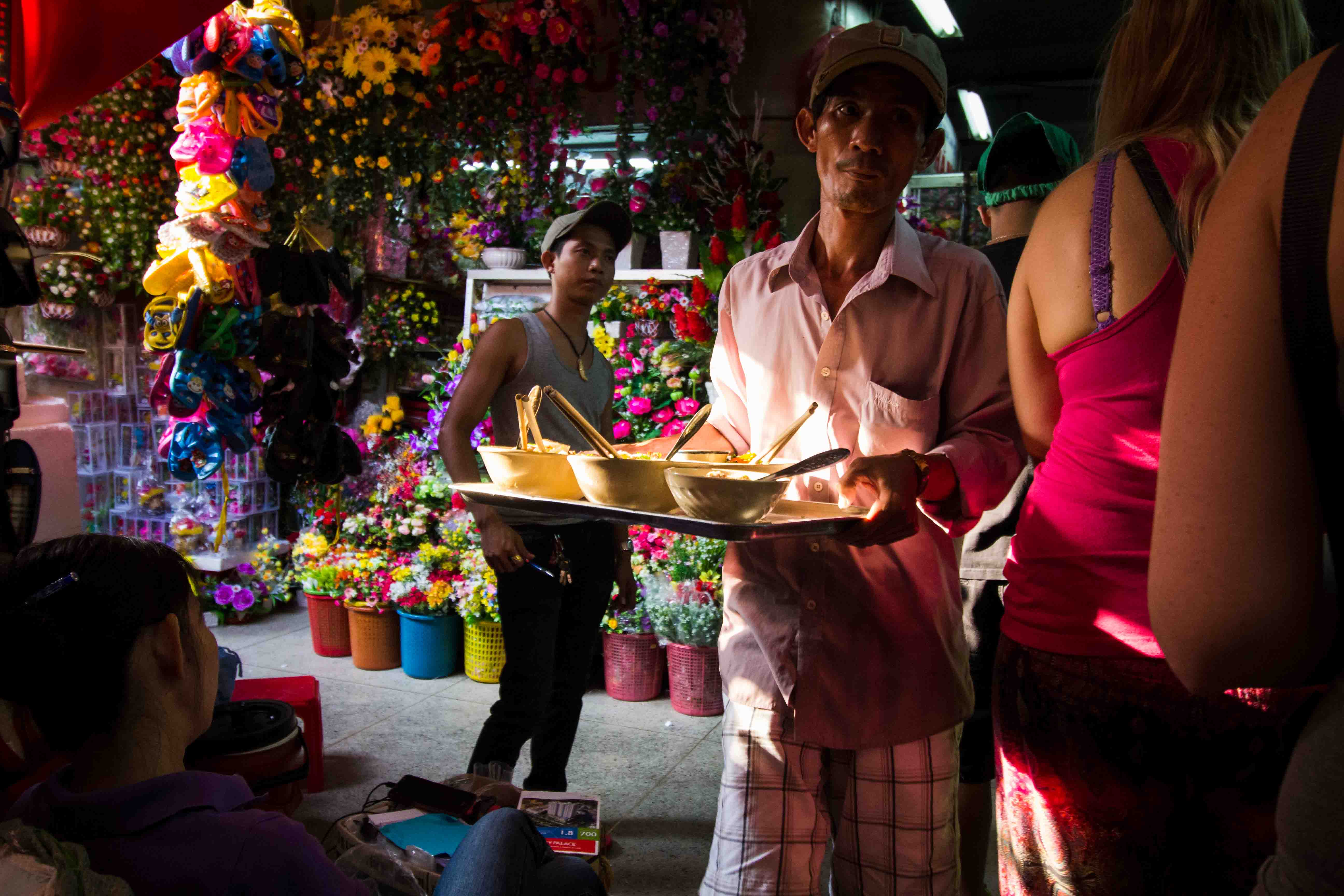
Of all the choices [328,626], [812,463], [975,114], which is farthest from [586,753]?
[975,114]

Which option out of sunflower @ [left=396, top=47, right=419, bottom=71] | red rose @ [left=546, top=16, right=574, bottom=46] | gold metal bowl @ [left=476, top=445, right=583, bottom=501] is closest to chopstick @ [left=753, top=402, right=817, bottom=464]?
gold metal bowl @ [left=476, top=445, right=583, bottom=501]

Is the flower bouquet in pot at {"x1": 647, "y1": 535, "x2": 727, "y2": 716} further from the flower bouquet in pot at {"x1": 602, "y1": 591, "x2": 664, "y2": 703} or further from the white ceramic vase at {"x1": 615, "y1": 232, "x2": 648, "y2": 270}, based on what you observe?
the white ceramic vase at {"x1": 615, "y1": 232, "x2": 648, "y2": 270}

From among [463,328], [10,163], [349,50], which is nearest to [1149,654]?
[10,163]

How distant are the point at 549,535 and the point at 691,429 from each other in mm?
1239

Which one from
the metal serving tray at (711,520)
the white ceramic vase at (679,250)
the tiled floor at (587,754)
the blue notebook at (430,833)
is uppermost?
the white ceramic vase at (679,250)

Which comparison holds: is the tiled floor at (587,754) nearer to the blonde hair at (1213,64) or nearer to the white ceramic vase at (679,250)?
the white ceramic vase at (679,250)

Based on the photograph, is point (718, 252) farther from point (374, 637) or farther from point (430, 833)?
point (430, 833)

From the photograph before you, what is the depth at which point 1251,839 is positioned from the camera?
101 cm

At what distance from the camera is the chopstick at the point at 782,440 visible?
4.36ft

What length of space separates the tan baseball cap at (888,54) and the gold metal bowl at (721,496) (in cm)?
79

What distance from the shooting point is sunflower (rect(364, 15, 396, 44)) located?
539 centimetres

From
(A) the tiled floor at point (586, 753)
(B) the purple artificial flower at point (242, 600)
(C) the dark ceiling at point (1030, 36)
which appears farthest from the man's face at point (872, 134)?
(C) the dark ceiling at point (1030, 36)

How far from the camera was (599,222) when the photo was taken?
3.02 m

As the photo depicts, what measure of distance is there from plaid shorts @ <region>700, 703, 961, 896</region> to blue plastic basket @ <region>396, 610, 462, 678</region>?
11.0 feet
